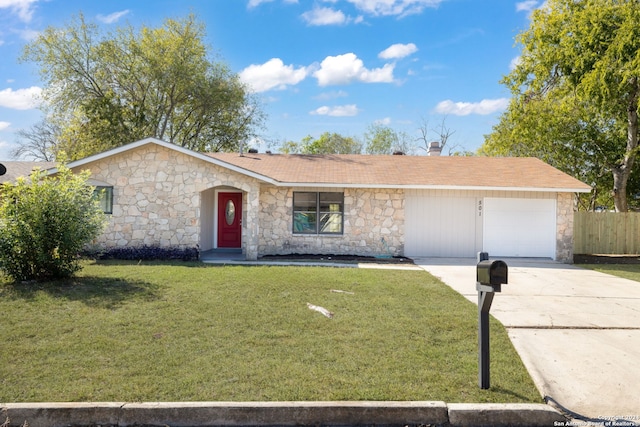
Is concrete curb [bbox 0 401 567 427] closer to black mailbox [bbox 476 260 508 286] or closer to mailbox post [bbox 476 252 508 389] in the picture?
mailbox post [bbox 476 252 508 389]

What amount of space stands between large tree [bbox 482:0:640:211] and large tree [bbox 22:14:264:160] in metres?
18.8

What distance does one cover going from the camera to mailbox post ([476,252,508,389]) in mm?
3719

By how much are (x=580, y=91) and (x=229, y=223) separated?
16.3 metres

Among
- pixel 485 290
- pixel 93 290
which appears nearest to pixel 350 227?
pixel 93 290

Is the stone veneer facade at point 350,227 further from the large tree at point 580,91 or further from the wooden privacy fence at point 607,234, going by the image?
the large tree at point 580,91

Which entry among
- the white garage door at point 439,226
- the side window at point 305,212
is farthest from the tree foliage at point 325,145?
the white garage door at point 439,226

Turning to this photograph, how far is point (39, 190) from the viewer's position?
8.28 m

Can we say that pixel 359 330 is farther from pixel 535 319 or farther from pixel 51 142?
pixel 51 142

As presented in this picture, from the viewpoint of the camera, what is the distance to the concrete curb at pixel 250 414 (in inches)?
134

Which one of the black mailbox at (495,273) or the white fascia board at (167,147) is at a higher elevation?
the white fascia board at (167,147)

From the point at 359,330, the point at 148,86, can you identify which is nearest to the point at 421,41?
the point at 148,86

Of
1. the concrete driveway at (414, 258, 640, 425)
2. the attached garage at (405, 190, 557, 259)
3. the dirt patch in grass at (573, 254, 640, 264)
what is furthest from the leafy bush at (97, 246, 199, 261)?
the dirt patch in grass at (573, 254, 640, 264)

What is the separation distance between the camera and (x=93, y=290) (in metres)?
7.73

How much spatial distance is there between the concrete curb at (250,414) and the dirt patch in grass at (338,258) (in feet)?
30.7
